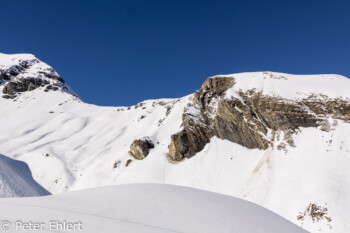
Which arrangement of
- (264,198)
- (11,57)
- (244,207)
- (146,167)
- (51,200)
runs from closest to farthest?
(51,200) < (244,207) < (264,198) < (146,167) < (11,57)

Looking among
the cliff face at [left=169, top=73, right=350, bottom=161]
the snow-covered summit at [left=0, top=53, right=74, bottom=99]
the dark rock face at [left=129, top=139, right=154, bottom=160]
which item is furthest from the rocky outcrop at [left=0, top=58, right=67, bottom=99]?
the cliff face at [left=169, top=73, right=350, bottom=161]

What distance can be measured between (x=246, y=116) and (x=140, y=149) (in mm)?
18233

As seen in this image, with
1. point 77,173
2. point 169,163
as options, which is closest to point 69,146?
point 77,173

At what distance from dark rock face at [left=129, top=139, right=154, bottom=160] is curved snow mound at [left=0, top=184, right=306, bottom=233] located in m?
30.9

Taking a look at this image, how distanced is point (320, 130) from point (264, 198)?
35.4 ft

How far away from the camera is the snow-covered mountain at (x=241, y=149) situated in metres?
20.0

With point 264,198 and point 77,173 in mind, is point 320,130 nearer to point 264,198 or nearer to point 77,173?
point 264,198

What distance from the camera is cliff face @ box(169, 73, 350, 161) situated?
2588 centimetres

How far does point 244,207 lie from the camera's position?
19.3 ft

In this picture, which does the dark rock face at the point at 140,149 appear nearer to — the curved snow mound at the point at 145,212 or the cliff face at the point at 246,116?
the cliff face at the point at 246,116

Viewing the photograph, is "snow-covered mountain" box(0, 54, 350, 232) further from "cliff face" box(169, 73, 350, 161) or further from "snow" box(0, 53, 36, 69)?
"snow" box(0, 53, 36, 69)

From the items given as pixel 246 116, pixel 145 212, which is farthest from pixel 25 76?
pixel 145 212

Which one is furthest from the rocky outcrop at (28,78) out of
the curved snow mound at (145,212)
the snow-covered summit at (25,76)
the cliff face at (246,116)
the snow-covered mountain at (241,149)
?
the curved snow mound at (145,212)

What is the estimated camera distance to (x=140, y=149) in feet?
120
